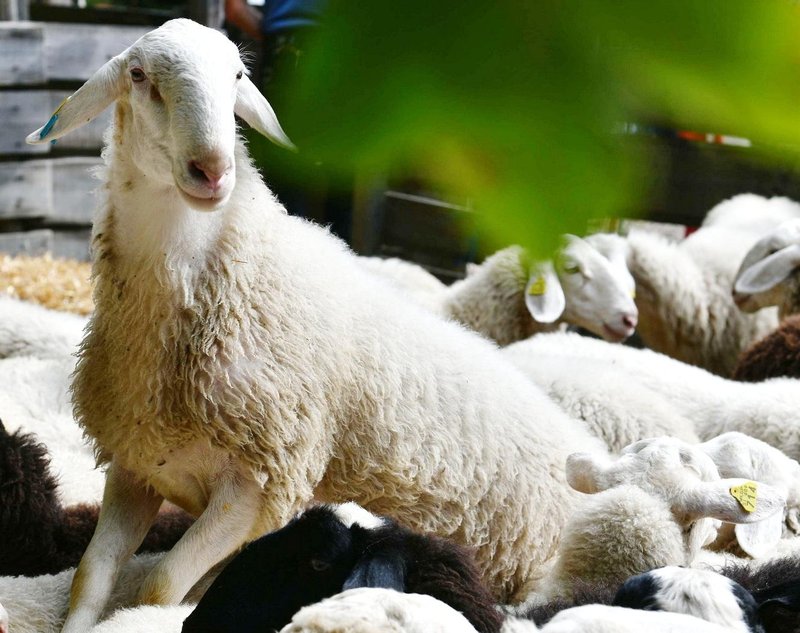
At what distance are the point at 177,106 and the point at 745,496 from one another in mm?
1266

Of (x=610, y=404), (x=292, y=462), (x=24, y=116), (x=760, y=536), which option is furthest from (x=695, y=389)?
(x=24, y=116)

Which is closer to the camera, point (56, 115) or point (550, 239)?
point (550, 239)

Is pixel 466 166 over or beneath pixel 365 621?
over

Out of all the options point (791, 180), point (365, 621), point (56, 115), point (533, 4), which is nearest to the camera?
point (533, 4)

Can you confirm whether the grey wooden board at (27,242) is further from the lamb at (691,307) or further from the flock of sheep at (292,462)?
the flock of sheep at (292,462)

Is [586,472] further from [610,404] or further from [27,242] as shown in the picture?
[27,242]

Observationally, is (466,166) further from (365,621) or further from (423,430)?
(423,430)

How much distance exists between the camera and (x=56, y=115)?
2.08 meters

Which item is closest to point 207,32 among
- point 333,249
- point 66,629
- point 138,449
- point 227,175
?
point 227,175

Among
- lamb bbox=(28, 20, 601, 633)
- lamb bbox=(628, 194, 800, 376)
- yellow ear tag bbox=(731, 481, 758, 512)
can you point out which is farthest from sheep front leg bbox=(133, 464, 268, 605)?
lamb bbox=(628, 194, 800, 376)

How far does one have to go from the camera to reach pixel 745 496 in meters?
2.12

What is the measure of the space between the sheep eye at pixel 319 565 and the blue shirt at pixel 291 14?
43.2 inches

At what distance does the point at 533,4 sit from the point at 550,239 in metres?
0.12

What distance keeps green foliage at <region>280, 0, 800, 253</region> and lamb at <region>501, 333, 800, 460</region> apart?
2.63 metres
